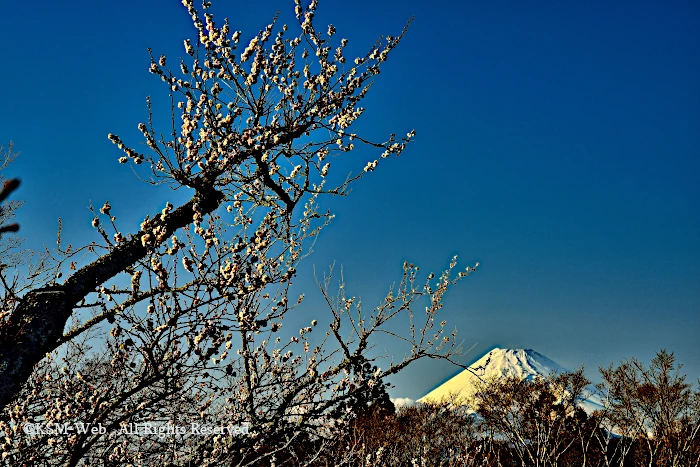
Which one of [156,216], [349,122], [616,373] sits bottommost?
[616,373]

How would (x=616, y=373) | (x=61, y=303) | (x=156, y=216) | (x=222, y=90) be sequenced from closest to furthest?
(x=61, y=303), (x=156, y=216), (x=222, y=90), (x=616, y=373)

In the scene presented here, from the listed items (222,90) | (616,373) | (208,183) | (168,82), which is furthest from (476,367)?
(616,373)

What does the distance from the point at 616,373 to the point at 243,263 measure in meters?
19.2

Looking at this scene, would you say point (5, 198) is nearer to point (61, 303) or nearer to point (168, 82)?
point (61, 303)

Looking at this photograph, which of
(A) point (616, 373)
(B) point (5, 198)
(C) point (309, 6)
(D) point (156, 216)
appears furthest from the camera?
Result: (A) point (616, 373)

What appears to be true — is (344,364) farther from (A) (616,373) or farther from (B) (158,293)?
(A) (616,373)

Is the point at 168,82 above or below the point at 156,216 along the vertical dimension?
above

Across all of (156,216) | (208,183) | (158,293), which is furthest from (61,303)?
(208,183)

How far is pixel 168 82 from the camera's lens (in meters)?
4.78

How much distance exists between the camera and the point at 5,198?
1.58 metres

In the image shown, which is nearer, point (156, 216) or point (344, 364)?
point (156, 216)

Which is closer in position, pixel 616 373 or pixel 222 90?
pixel 222 90

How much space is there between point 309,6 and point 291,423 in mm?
4949

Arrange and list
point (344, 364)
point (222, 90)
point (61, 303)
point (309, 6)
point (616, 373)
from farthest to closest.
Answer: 1. point (616, 373)
2. point (344, 364)
3. point (309, 6)
4. point (222, 90)
5. point (61, 303)
